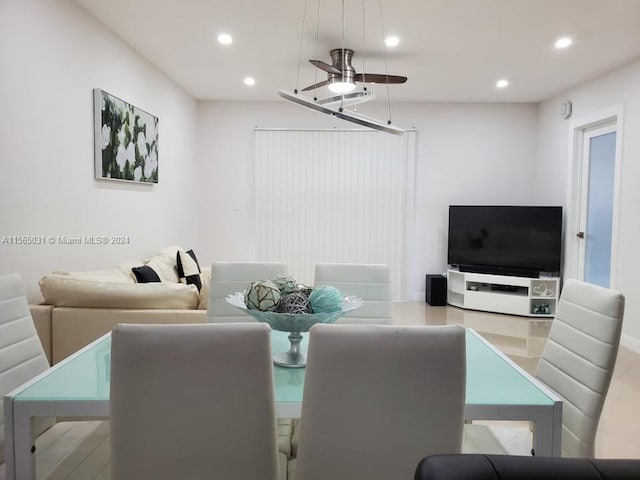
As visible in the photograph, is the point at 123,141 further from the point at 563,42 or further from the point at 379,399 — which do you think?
the point at 563,42

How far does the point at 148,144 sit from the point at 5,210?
6.41 ft

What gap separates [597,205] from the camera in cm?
497

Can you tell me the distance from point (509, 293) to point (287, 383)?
4733mm

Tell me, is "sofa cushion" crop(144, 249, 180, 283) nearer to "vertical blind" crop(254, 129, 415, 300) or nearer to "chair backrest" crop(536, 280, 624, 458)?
"vertical blind" crop(254, 129, 415, 300)

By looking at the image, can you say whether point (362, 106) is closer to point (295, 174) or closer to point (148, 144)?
point (295, 174)

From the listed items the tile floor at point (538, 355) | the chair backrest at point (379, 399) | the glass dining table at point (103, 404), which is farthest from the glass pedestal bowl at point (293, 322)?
the tile floor at point (538, 355)

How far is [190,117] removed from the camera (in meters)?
5.87

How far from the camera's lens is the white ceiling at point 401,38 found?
322 cm

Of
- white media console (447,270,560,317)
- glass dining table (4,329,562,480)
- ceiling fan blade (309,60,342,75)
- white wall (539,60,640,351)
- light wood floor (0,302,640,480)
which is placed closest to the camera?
glass dining table (4,329,562,480)

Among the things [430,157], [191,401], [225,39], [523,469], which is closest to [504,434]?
[523,469]

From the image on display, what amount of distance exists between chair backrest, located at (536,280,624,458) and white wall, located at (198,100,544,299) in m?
4.48

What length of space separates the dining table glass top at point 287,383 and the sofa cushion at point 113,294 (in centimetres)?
83

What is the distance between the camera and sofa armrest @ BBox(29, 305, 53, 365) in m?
2.59

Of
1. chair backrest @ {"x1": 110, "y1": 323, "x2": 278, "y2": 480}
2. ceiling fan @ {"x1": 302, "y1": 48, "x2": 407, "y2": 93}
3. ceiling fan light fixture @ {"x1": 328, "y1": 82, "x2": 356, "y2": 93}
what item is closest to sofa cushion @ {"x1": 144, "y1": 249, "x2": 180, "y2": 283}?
ceiling fan @ {"x1": 302, "y1": 48, "x2": 407, "y2": 93}
